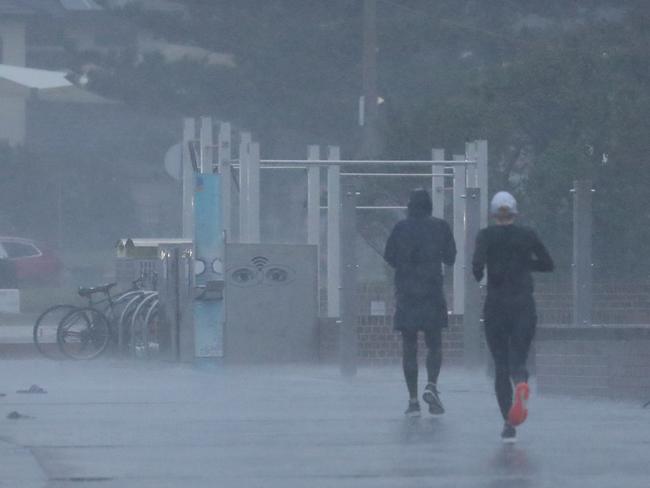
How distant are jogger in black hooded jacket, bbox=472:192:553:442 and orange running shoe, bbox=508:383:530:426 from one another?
0.45 feet

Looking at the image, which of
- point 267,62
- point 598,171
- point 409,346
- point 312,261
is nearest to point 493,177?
point 598,171

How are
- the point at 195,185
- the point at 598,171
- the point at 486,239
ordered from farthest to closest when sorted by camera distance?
the point at 598,171, the point at 195,185, the point at 486,239

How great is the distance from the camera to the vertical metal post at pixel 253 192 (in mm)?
17203

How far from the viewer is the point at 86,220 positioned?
158 feet

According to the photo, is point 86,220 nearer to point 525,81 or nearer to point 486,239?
point 525,81

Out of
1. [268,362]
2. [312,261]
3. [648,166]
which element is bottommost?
[268,362]

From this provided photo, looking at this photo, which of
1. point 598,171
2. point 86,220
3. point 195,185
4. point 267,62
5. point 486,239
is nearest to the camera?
point 486,239

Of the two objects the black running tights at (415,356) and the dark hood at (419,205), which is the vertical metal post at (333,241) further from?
the black running tights at (415,356)

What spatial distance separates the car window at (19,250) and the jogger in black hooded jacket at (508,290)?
1091 inches

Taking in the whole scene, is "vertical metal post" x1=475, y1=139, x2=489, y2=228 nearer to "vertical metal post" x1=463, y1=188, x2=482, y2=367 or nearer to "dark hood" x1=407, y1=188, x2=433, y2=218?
"vertical metal post" x1=463, y1=188, x2=482, y2=367

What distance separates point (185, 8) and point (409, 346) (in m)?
33.7

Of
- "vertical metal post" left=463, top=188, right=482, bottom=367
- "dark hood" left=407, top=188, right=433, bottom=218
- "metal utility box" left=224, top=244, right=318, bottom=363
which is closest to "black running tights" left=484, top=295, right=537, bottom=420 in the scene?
"dark hood" left=407, top=188, right=433, bottom=218

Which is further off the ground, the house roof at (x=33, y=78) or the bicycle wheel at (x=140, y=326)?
the house roof at (x=33, y=78)

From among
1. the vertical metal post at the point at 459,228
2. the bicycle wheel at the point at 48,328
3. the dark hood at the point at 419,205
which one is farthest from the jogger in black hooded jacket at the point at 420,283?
the bicycle wheel at the point at 48,328
